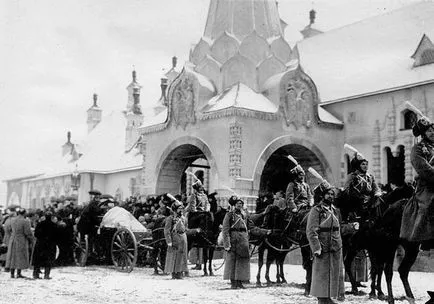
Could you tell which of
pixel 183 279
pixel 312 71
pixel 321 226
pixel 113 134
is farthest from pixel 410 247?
pixel 113 134

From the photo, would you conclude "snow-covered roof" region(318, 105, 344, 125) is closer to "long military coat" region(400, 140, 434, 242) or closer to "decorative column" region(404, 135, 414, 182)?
"decorative column" region(404, 135, 414, 182)

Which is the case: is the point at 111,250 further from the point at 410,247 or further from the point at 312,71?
the point at 312,71

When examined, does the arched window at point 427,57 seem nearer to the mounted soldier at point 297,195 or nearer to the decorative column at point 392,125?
the decorative column at point 392,125

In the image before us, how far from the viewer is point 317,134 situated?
25.4m

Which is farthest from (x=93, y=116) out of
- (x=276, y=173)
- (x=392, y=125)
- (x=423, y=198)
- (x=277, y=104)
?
(x=423, y=198)

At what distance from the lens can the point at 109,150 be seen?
1998 inches

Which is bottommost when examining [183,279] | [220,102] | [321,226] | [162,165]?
[183,279]

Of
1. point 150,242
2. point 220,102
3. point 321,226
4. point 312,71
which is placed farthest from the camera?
point 312,71

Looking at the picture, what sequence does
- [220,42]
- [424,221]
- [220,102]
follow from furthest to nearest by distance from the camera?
1. [220,42]
2. [220,102]
3. [424,221]

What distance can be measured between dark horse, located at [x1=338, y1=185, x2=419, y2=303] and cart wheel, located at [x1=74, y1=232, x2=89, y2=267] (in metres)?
9.14

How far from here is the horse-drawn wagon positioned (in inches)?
679

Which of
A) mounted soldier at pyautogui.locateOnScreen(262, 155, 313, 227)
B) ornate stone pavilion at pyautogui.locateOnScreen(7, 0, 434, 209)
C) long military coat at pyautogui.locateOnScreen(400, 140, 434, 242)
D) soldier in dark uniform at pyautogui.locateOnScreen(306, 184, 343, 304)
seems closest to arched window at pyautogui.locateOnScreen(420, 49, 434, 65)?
ornate stone pavilion at pyautogui.locateOnScreen(7, 0, 434, 209)

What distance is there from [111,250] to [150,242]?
3.86 ft

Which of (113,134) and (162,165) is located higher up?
(113,134)
